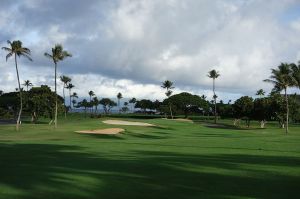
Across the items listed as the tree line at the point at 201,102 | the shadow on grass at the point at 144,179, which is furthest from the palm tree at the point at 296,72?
the shadow on grass at the point at 144,179

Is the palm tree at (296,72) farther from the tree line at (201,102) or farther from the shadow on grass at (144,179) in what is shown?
the shadow on grass at (144,179)

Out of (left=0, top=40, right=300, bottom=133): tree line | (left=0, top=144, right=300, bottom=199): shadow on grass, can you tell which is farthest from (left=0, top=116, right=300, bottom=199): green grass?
(left=0, top=40, right=300, bottom=133): tree line

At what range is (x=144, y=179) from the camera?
14.0m

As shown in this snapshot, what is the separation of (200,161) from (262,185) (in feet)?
18.9

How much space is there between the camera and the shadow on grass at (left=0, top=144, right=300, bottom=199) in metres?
12.1

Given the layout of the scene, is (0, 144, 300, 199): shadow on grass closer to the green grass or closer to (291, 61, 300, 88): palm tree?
the green grass

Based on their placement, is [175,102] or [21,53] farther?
[175,102]

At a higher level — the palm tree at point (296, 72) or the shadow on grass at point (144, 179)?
the palm tree at point (296, 72)

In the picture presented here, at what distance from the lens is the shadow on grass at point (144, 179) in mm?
12148

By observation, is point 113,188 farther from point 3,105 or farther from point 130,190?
point 3,105

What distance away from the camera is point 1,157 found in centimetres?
2056

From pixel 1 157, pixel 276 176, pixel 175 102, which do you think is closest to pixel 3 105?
pixel 175 102

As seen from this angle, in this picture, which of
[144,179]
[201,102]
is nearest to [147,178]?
[144,179]

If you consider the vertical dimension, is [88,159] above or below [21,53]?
below
